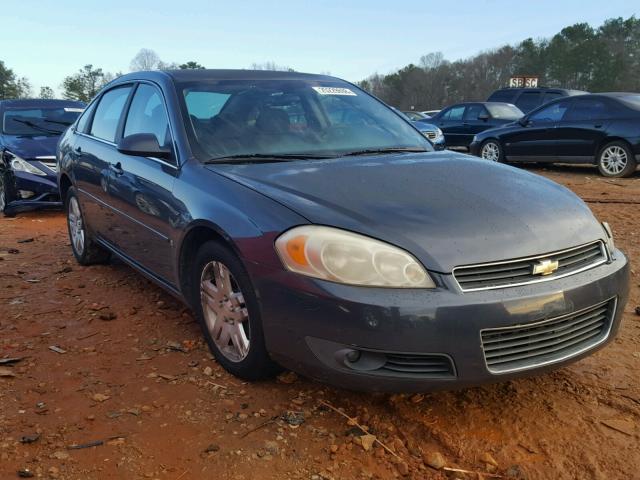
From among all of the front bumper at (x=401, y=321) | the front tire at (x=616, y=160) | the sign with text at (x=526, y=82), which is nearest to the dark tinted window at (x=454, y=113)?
the front tire at (x=616, y=160)

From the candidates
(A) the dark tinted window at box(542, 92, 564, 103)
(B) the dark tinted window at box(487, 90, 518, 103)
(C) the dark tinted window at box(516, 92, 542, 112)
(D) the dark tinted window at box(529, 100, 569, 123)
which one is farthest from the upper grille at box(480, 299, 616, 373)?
(B) the dark tinted window at box(487, 90, 518, 103)

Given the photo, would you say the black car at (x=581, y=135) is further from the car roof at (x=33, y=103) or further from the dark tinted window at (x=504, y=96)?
the car roof at (x=33, y=103)

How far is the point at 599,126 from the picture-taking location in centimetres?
1045

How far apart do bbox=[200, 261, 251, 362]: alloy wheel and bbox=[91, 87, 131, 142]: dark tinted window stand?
1.80m

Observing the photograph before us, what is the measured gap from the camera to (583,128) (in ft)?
35.1

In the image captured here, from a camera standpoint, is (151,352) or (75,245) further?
(75,245)

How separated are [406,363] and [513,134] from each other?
10.5 meters

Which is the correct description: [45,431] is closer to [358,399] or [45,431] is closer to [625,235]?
[358,399]

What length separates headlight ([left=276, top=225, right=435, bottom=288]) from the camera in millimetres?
2281

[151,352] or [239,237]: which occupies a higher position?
[239,237]

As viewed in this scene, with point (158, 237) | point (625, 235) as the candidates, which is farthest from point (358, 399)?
point (625, 235)

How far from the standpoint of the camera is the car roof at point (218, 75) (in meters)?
3.75

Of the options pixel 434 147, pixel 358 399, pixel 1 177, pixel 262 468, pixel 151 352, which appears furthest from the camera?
pixel 1 177

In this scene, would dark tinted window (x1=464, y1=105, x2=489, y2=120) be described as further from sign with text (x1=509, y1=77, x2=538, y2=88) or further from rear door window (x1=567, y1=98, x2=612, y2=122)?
sign with text (x1=509, y1=77, x2=538, y2=88)
